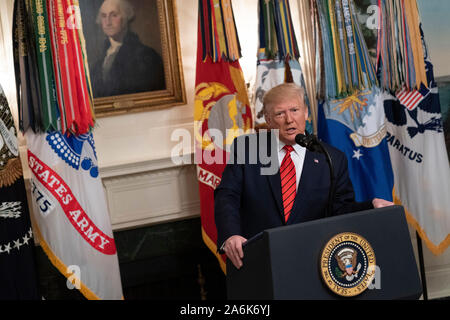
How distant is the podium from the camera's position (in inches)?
61.7

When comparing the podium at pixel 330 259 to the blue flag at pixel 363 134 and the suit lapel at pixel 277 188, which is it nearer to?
the suit lapel at pixel 277 188

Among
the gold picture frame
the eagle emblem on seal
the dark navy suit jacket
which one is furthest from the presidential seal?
the gold picture frame

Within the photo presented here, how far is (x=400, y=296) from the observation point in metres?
1.67

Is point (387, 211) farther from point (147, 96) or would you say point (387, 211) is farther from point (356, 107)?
point (147, 96)

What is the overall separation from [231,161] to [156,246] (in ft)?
5.21

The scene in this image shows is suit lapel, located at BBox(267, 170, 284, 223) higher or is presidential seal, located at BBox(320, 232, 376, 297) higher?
suit lapel, located at BBox(267, 170, 284, 223)

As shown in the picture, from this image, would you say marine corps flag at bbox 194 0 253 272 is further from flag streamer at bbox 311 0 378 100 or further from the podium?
the podium

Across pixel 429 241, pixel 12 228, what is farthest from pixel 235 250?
pixel 429 241

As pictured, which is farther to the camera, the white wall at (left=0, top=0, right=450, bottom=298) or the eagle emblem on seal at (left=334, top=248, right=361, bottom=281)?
the white wall at (left=0, top=0, right=450, bottom=298)

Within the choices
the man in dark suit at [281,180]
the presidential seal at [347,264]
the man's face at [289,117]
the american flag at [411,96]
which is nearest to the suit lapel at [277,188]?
the man in dark suit at [281,180]

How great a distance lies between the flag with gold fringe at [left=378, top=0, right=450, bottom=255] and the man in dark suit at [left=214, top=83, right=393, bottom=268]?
1.42 meters

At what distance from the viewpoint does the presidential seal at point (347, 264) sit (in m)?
1.59

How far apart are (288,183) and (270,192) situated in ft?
0.31
